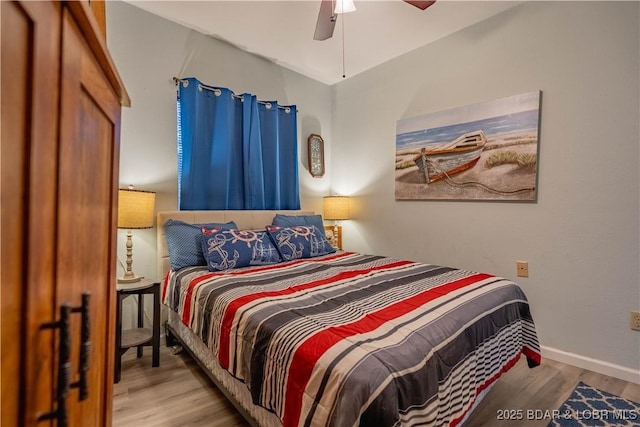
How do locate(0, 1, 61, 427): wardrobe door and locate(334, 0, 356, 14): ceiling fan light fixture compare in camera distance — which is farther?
locate(334, 0, 356, 14): ceiling fan light fixture

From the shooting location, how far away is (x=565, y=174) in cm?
238

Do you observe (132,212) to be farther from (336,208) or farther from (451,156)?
(451,156)

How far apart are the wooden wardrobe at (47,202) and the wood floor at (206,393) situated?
127 centimetres

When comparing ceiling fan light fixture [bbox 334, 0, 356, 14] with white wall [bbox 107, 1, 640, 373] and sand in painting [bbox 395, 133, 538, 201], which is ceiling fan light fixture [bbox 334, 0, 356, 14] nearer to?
white wall [bbox 107, 1, 640, 373]

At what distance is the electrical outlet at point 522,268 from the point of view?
2.59 m

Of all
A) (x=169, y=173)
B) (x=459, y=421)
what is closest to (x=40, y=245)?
(x=459, y=421)

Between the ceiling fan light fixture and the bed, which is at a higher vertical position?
the ceiling fan light fixture

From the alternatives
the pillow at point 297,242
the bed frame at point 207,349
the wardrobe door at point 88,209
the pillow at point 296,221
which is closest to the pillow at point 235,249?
the pillow at point 297,242

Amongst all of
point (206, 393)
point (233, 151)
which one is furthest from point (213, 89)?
point (206, 393)

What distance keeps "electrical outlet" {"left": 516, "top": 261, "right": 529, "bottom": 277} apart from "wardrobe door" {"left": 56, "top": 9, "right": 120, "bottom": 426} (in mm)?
2813

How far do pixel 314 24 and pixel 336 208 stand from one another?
1.92 metres

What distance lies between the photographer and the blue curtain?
2.91 metres

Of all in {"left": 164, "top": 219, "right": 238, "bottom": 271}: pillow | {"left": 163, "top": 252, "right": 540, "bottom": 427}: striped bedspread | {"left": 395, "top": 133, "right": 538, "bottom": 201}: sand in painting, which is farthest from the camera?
{"left": 395, "top": 133, "right": 538, "bottom": 201}: sand in painting

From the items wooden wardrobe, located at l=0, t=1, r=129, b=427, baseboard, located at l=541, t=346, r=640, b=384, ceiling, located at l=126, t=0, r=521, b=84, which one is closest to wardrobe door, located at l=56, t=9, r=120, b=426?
wooden wardrobe, located at l=0, t=1, r=129, b=427
